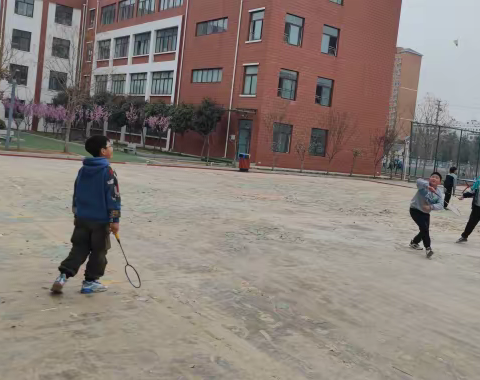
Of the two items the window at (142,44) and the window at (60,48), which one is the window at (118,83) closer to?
the window at (142,44)

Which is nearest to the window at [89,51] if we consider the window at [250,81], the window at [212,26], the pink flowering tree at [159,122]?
the pink flowering tree at [159,122]

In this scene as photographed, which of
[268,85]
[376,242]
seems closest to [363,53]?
[268,85]

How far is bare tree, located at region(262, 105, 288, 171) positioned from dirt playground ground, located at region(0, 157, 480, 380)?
23.9 m

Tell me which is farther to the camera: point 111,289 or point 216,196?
point 216,196

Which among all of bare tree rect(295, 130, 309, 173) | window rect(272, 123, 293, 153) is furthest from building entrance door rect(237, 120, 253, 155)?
bare tree rect(295, 130, 309, 173)

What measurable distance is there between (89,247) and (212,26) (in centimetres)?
3666

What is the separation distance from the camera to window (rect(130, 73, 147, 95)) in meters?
48.1

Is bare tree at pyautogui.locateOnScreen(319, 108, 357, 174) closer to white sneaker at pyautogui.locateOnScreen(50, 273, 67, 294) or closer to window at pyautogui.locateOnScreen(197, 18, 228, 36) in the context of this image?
window at pyautogui.locateOnScreen(197, 18, 228, 36)

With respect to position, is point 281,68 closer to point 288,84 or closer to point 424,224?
point 288,84

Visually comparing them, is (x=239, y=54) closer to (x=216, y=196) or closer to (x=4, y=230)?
(x=216, y=196)

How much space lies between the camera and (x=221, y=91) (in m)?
37.8

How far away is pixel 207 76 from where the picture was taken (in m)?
39.7

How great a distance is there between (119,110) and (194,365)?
42356 millimetres

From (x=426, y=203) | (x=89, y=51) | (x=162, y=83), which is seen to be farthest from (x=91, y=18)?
(x=426, y=203)
